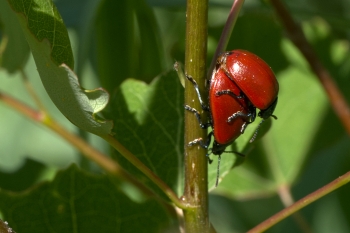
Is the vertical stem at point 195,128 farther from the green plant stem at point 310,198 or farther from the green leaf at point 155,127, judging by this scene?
the green leaf at point 155,127

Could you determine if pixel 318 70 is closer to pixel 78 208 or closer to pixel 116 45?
pixel 116 45

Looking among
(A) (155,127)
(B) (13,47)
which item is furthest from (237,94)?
(B) (13,47)

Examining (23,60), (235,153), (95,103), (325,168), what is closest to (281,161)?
(325,168)

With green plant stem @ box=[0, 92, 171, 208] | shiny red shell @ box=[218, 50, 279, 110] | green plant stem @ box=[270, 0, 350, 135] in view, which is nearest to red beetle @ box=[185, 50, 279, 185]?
shiny red shell @ box=[218, 50, 279, 110]

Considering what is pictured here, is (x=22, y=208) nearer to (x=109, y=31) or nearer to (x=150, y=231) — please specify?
(x=150, y=231)

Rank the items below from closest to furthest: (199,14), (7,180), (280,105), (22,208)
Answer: (199,14), (22,208), (7,180), (280,105)

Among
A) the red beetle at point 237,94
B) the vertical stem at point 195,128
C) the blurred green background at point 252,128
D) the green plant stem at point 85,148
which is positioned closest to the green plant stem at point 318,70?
the blurred green background at point 252,128
